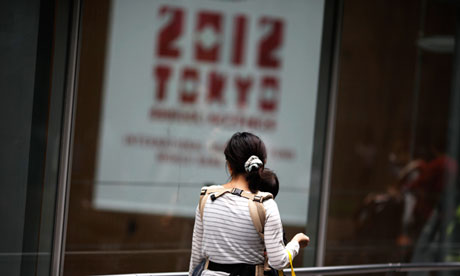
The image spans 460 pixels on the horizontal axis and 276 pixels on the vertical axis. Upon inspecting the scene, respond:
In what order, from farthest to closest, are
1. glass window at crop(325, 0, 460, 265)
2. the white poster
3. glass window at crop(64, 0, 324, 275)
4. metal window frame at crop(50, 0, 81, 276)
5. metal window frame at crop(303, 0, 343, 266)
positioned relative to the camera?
glass window at crop(325, 0, 460, 265) → metal window frame at crop(303, 0, 343, 266) → the white poster → glass window at crop(64, 0, 324, 275) → metal window frame at crop(50, 0, 81, 276)

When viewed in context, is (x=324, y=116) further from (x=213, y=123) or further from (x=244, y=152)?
(x=244, y=152)

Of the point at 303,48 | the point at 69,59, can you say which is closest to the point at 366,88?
the point at 303,48

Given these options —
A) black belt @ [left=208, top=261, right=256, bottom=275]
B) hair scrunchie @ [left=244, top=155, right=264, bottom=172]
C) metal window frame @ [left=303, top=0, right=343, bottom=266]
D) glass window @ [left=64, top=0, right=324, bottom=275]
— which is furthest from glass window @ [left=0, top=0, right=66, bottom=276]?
metal window frame @ [left=303, top=0, right=343, bottom=266]

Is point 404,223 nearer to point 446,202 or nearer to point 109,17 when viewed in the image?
point 446,202

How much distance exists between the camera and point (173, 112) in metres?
6.27

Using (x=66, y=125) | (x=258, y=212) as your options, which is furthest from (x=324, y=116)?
(x=258, y=212)

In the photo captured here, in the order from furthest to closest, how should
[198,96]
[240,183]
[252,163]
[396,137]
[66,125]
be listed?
[396,137] → [198,96] → [66,125] → [240,183] → [252,163]

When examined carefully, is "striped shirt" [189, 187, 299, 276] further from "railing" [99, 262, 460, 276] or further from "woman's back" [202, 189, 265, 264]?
"railing" [99, 262, 460, 276]

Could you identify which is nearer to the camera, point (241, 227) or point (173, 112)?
point (241, 227)

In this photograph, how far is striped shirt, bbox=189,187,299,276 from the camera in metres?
3.05

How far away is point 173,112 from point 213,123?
0.43m

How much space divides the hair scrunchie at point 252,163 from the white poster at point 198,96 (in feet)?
9.86

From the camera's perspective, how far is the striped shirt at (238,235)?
10.0ft

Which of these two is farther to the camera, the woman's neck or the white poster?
the white poster
